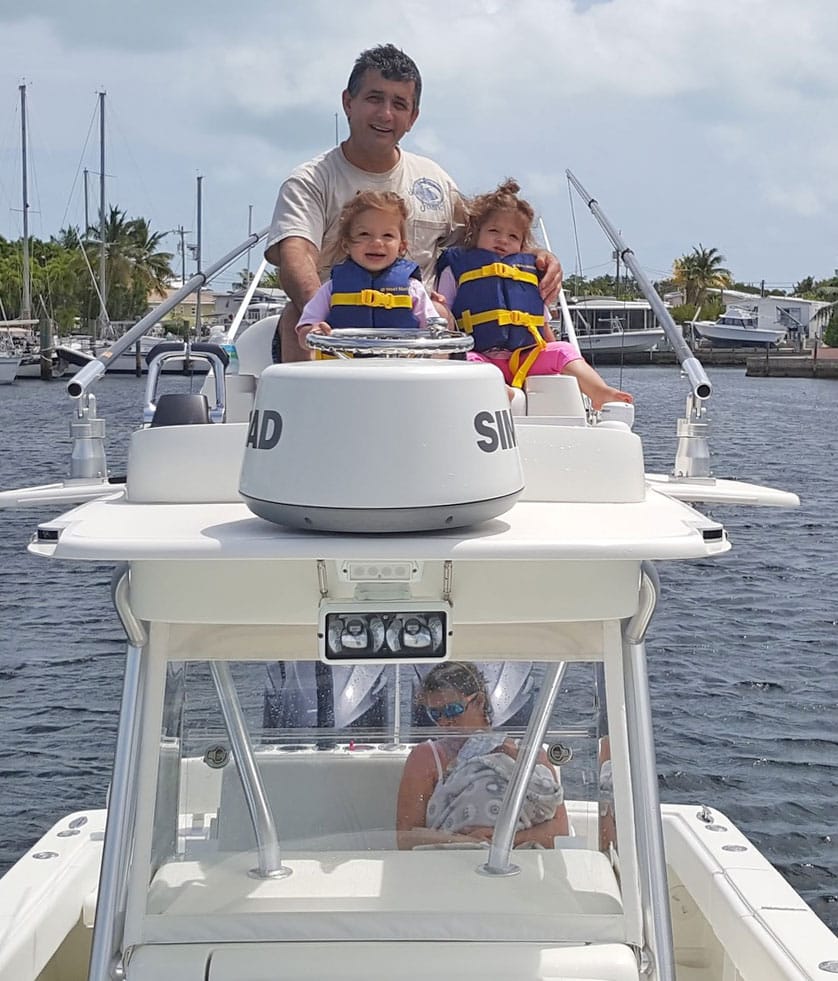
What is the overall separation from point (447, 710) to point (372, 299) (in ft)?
5.20

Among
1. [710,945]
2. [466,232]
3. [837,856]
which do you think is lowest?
[837,856]

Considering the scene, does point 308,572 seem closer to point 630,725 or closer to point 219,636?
point 219,636

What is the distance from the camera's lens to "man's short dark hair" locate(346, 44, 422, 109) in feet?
15.4

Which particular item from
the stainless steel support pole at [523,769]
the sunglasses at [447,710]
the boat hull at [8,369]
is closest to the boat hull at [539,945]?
the stainless steel support pole at [523,769]

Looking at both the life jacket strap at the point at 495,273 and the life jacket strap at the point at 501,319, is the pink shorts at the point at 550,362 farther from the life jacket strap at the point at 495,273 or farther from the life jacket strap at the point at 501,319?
the life jacket strap at the point at 495,273

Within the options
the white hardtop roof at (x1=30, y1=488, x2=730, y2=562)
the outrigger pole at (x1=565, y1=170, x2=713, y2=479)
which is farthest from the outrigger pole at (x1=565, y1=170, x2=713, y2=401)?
the white hardtop roof at (x1=30, y1=488, x2=730, y2=562)

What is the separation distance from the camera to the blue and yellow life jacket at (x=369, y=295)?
4.12 meters

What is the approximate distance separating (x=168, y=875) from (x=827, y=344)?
77.2 m

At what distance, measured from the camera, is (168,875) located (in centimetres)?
277

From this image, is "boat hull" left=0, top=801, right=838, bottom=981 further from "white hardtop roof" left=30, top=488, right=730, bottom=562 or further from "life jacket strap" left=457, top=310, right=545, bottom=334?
"life jacket strap" left=457, top=310, right=545, bottom=334

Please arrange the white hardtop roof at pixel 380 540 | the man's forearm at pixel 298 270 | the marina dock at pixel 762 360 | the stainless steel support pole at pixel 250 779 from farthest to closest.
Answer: the marina dock at pixel 762 360, the man's forearm at pixel 298 270, the stainless steel support pole at pixel 250 779, the white hardtop roof at pixel 380 540

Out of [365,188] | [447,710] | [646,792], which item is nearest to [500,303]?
[365,188]

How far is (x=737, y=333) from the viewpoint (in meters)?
76.1

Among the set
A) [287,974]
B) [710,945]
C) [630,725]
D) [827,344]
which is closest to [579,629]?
[630,725]
